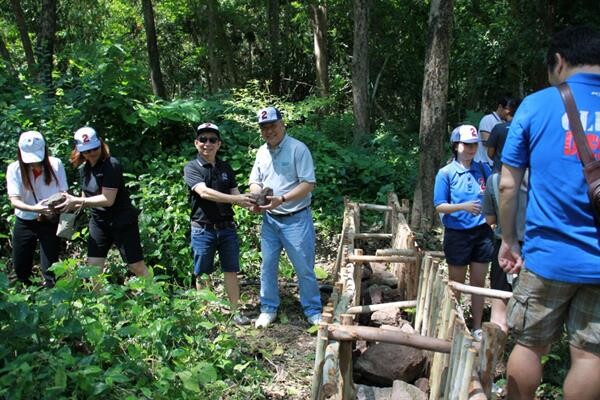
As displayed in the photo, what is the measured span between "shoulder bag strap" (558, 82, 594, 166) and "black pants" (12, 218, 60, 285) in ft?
14.0

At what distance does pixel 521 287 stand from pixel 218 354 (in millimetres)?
2051

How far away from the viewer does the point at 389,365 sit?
137 inches

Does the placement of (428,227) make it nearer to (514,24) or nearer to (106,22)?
(514,24)

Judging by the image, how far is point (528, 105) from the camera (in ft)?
8.16

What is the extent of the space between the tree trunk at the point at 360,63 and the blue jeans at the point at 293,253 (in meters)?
7.60

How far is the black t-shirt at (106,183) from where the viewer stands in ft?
15.3

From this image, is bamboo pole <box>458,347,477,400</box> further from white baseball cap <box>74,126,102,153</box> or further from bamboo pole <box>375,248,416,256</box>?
white baseball cap <box>74,126,102,153</box>

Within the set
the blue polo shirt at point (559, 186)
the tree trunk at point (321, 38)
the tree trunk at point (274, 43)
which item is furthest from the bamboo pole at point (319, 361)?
the tree trunk at point (274, 43)

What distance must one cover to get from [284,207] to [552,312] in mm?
2612

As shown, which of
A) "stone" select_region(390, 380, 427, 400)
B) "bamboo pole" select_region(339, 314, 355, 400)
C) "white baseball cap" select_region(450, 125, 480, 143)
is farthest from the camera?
"white baseball cap" select_region(450, 125, 480, 143)

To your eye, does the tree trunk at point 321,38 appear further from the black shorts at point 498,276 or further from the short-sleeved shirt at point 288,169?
the black shorts at point 498,276

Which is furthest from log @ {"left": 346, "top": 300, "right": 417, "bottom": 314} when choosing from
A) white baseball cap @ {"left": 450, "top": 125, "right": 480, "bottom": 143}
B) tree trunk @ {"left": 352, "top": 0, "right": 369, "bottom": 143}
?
tree trunk @ {"left": 352, "top": 0, "right": 369, "bottom": 143}

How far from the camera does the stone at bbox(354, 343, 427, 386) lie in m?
3.46

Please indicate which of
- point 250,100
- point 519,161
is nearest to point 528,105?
point 519,161
